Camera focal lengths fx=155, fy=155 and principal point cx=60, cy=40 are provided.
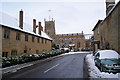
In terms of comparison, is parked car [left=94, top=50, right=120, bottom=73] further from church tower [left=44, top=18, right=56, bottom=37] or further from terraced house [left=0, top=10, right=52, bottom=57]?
church tower [left=44, top=18, right=56, bottom=37]

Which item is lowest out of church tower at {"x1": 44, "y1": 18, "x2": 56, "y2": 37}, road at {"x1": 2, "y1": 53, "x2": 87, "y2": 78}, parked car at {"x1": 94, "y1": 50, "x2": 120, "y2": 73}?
road at {"x1": 2, "y1": 53, "x2": 87, "y2": 78}

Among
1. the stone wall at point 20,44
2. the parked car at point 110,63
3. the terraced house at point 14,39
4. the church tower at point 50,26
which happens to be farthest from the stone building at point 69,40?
the parked car at point 110,63

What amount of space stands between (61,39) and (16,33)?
77.9 metres

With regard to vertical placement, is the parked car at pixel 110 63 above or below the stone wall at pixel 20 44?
below

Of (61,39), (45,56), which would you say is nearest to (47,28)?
(61,39)

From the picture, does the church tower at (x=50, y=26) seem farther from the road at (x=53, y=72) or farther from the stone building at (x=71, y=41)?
the road at (x=53, y=72)

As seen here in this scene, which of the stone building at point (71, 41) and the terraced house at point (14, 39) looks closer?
the terraced house at point (14, 39)

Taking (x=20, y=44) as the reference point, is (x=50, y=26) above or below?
above

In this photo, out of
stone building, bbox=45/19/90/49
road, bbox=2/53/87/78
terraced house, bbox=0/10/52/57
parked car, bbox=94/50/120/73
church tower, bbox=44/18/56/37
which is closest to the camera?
parked car, bbox=94/50/120/73

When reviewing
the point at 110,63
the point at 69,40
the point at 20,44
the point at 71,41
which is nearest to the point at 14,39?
the point at 20,44

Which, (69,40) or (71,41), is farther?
(69,40)

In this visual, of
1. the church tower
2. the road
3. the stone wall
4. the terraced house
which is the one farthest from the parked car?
the church tower

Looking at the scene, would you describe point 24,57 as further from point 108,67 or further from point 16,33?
point 108,67

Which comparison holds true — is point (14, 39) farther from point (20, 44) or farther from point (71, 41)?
point (71, 41)
